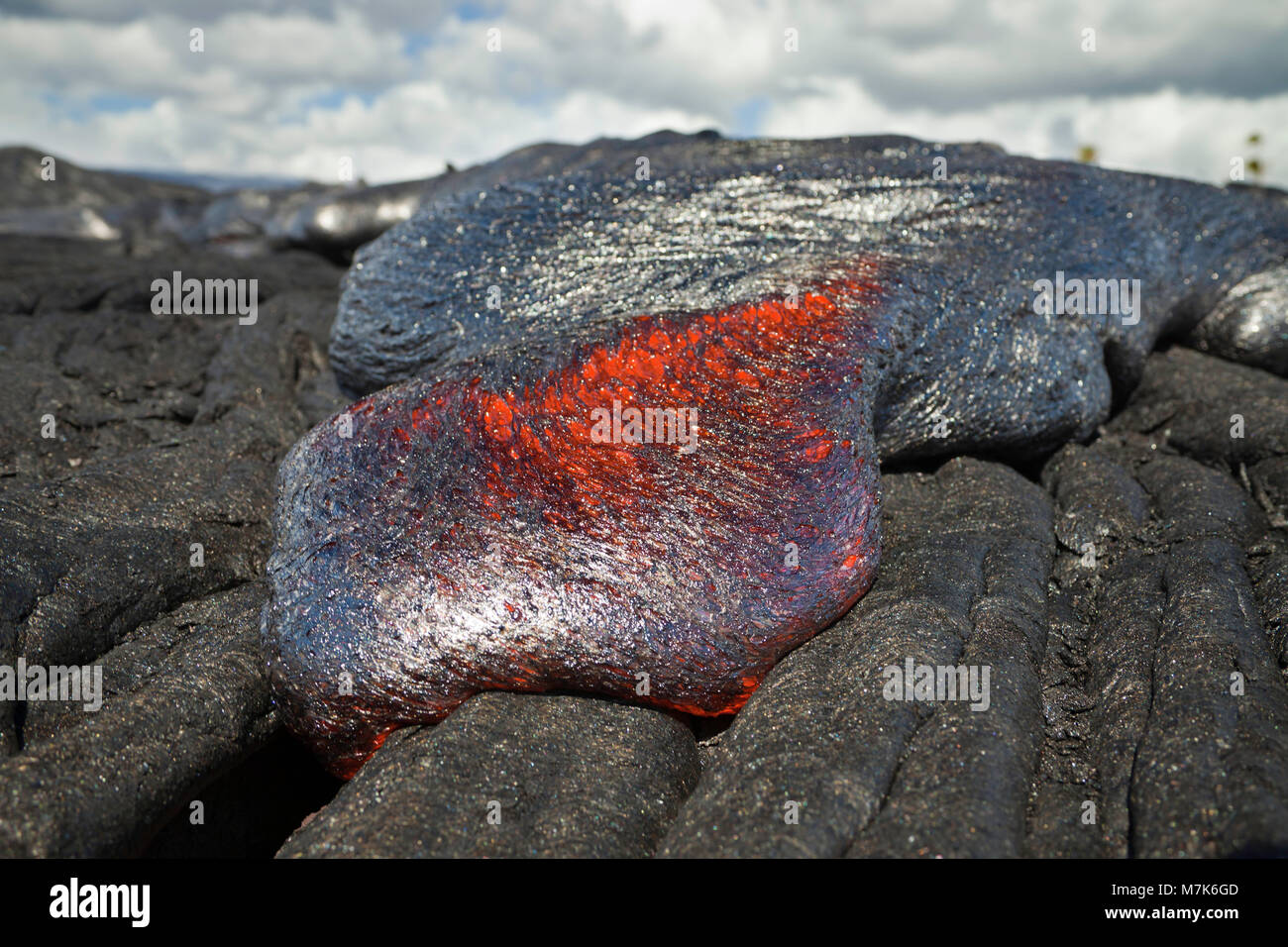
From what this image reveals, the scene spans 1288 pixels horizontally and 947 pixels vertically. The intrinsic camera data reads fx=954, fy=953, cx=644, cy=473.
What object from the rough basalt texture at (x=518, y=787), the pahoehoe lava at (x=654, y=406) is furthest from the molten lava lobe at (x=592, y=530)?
the rough basalt texture at (x=518, y=787)

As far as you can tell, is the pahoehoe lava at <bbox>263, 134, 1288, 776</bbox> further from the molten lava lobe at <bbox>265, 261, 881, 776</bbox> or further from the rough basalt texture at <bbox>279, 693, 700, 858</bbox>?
the rough basalt texture at <bbox>279, 693, 700, 858</bbox>

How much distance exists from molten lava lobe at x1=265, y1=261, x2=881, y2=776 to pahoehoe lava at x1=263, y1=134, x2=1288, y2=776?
1 cm

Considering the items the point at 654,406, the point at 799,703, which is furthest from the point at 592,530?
the point at 799,703

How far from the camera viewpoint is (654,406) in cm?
448

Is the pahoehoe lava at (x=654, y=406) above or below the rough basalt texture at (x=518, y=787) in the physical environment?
above

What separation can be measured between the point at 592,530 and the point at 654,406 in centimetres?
66

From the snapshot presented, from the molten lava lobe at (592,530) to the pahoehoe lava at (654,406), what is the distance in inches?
0.5

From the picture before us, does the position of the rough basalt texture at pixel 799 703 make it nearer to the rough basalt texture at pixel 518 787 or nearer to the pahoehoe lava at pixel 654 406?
the rough basalt texture at pixel 518 787

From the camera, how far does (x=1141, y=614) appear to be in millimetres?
4309

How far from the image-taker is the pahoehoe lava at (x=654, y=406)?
13.7ft

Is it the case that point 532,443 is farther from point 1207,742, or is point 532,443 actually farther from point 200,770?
point 1207,742

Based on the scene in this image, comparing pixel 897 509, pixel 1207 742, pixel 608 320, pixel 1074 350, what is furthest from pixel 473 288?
pixel 1207 742

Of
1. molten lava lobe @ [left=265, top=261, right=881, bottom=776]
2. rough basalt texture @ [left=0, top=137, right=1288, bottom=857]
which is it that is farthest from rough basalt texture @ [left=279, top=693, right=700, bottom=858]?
molten lava lobe @ [left=265, top=261, right=881, bottom=776]

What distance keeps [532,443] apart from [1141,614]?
2.88 meters
